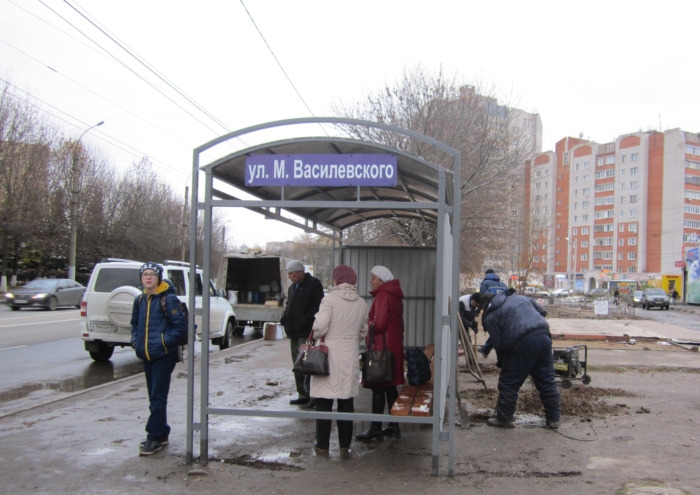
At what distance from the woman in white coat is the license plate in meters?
6.65

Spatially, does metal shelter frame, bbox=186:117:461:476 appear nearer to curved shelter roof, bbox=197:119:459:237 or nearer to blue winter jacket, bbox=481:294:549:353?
curved shelter roof, bbox=197:119:459:237

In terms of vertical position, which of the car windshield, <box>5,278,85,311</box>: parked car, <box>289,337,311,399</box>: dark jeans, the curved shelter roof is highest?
the curved shelter roof

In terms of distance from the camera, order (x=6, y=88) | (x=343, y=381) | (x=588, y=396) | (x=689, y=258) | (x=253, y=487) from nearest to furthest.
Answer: (x=253, y=487), (x=343, y=381), (x=588, y=396), (x=6, y=88), (x=689, y=258)

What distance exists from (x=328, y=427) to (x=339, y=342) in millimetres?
818

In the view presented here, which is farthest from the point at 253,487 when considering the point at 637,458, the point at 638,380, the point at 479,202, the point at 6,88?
the point at 6,88

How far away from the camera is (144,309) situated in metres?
5.30

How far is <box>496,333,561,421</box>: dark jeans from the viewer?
20.1 feet

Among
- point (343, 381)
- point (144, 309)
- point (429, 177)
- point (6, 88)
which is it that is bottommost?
point (343, 381)

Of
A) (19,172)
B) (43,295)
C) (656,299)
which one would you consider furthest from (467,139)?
(656,299)

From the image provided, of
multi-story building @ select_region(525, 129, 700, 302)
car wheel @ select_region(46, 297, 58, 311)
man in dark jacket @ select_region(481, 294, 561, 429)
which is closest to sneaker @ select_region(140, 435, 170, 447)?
man in dark jacket @ select_region(481, 294, 561, 429)

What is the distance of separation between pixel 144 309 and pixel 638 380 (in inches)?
317

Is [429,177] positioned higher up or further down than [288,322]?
higher up

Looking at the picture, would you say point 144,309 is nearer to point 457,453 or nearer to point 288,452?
point 288,452

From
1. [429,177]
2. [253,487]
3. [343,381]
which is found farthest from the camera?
[429,177]
